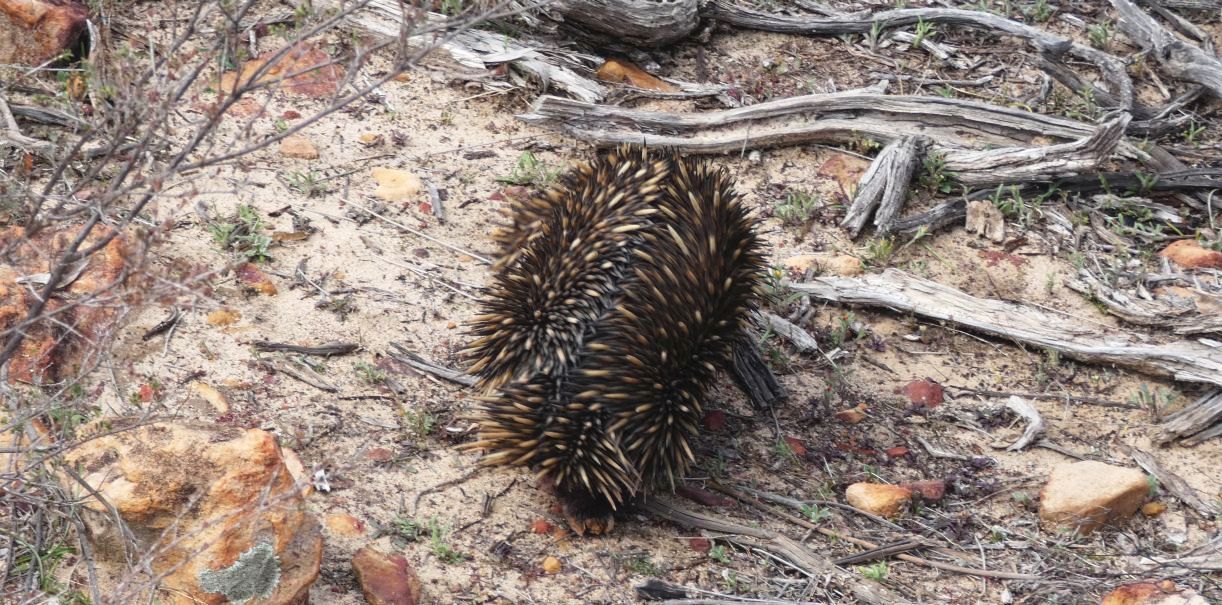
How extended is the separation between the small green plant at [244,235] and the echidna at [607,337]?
137 cm

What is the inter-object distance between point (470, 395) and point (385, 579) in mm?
1077

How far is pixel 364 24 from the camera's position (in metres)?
6.52

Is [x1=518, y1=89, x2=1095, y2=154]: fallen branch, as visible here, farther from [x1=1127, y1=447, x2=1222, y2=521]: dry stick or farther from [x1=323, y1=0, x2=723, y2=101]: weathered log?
[x1=1127, y1=447, x2=1222, y2=521]: dry stick

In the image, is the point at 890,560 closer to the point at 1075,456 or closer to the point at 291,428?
the point at 1075,456

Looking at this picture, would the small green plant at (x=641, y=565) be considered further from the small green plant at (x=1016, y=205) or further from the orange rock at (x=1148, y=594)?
the small green plant at (x=1016, y=205)

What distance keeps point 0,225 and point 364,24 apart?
225 cm

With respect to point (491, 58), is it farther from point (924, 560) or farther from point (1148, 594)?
point (1148, 594)

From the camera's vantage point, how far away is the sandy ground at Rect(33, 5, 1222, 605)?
4.25 meters

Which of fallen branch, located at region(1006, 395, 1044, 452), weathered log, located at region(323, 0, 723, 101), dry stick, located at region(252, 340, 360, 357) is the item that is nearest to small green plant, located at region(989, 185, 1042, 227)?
fallen branch, located at region(1006, 395, 1044, 452)

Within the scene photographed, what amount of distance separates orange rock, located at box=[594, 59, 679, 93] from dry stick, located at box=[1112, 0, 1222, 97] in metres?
2.67

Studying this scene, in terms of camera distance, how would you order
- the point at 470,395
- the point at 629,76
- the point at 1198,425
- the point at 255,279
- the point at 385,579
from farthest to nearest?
the point at 629,76 < the point at 255,279 < the point at 1198,425 < the point at 470,395 < the point at 385,579

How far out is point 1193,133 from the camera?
21.2 ft

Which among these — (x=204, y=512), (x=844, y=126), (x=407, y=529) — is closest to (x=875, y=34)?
(x=844, y=126)

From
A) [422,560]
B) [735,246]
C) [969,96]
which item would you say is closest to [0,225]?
[422,560]
